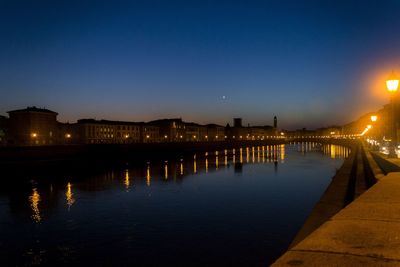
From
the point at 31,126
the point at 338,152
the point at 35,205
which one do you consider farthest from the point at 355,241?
the point at 31,126

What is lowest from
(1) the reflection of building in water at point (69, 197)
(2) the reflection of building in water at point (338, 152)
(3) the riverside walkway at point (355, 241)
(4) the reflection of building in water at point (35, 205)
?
(4) the reflection of building in water at point (35, 205)

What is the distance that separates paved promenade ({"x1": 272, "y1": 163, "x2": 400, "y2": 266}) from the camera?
4668mm

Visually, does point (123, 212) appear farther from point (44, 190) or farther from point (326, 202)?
point (44, 190)

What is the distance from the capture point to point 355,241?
18.1 feet

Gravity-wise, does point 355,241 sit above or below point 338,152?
above

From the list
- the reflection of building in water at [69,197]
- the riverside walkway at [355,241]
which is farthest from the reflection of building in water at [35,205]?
the riverside walkway at [355,241]

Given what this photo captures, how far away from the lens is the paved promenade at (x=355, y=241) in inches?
184

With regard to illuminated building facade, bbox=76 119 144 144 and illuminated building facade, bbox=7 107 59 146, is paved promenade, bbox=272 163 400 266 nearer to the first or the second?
illuminated building facade, bbox=7 107 59 146

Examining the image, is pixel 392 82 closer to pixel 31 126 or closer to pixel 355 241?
pixel 355 241

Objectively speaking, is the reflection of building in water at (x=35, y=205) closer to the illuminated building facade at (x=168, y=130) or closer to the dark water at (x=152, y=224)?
the dark water at (x=152, y=224)

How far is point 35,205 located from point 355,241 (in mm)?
22405

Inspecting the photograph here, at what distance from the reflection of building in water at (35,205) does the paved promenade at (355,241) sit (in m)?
16.1

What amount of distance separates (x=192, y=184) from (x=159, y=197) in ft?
26.3

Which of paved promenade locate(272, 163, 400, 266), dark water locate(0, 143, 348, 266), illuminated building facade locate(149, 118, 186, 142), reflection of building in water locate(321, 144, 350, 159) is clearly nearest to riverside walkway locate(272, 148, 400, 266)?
paved promenade locate(272, 163, 400, 266)
